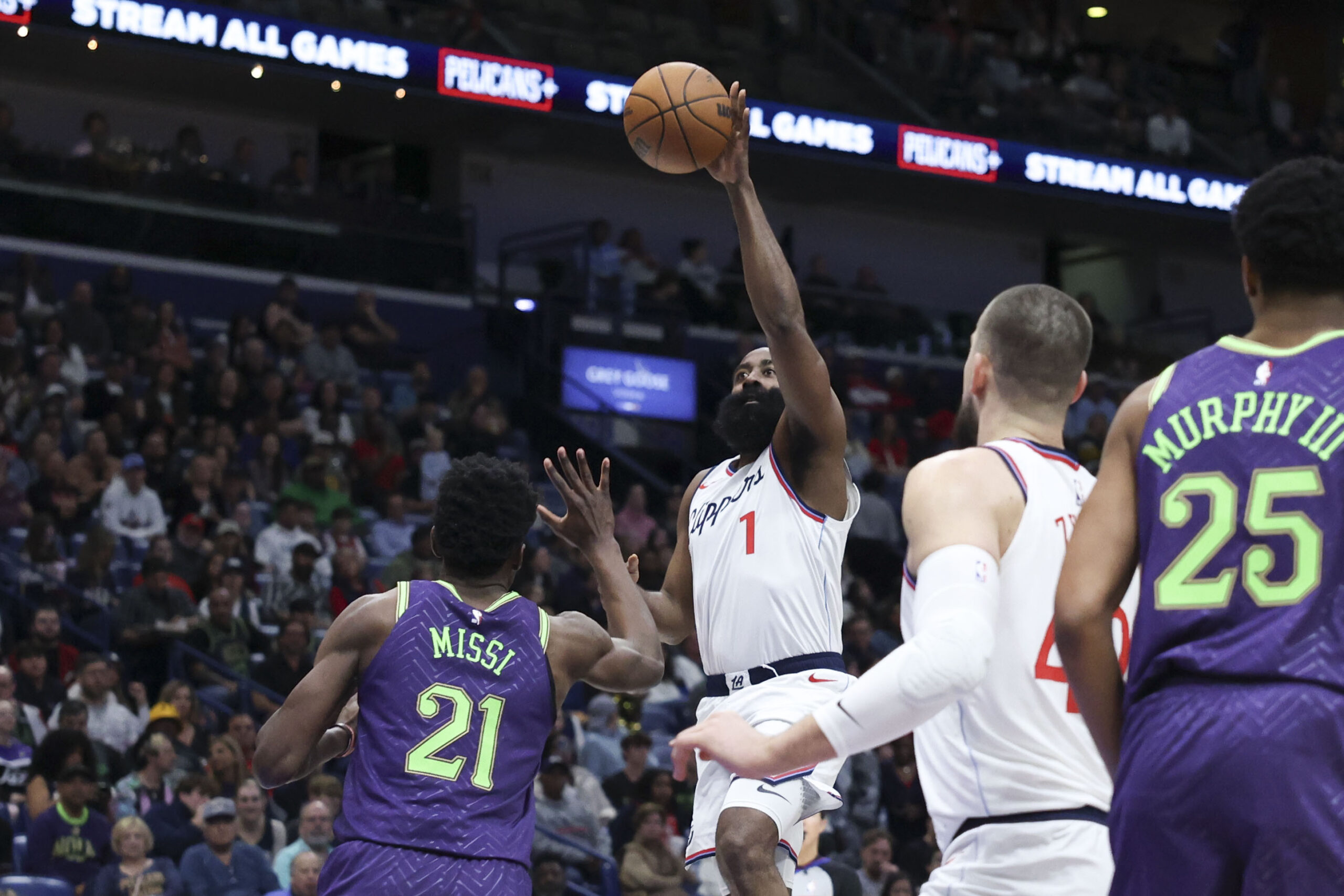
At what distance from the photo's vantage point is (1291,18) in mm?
28859

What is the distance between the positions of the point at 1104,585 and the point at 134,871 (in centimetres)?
760

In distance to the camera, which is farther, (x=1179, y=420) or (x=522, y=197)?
(x=522, y=197)

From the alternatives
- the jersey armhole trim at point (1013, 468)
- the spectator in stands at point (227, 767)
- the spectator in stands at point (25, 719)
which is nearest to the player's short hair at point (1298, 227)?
the jersey armhole trim at point (1013, 468)

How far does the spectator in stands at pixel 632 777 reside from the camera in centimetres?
1223

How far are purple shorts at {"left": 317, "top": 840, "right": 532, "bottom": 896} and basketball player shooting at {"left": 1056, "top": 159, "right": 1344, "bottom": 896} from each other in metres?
1.77

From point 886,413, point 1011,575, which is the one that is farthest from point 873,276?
point 1011,575

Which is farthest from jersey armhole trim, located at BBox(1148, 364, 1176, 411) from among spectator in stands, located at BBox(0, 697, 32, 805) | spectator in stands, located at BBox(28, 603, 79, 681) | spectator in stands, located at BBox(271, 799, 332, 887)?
spectator in stands, located at BBox(28, 603, 79, 681)

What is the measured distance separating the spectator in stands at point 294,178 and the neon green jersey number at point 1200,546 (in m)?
17.2

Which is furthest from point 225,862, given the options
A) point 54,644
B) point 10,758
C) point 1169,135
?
point 1169,135

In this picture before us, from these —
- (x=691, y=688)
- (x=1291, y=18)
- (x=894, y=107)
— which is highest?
(x=1291, y=18)

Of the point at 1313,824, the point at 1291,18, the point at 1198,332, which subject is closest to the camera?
the point at 1313,824

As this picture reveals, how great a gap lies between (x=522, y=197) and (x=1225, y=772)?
2091cm

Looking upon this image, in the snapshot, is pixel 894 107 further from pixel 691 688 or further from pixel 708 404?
pixel 691 688

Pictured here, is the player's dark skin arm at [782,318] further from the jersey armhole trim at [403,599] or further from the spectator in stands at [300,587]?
the spectator in stands at [300,587]
